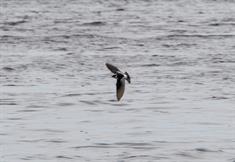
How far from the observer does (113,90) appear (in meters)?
17.7

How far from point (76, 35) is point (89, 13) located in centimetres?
783

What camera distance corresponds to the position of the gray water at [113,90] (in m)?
12.8

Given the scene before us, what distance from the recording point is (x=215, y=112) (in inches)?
603

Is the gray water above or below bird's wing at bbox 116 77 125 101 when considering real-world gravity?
below

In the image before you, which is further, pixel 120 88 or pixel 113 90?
pixel 113 90

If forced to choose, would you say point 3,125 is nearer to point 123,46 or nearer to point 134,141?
point 134,141

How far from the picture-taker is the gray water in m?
12.8

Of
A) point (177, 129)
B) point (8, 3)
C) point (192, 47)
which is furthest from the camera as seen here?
point (8, 3)

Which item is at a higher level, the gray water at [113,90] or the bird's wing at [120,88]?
the bird's wing at [120,88]

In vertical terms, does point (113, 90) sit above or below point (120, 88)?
below

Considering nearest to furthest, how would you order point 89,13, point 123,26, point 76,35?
point 76,35, point 123,26, point 89,13

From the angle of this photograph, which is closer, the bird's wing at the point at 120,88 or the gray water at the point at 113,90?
the bird's wing at the point at 120,88

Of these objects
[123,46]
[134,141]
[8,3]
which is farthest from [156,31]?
[134,141]

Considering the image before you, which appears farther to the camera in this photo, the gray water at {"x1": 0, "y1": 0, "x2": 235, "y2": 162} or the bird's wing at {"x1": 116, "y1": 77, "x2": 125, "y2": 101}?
the gray water at {"x1": 0, "y1": 0, "x2": 235, "y2": 162}
